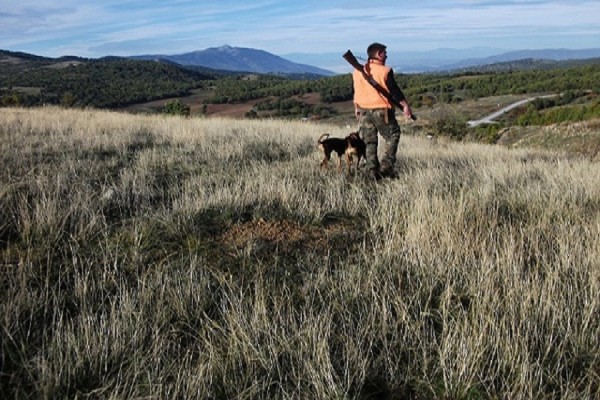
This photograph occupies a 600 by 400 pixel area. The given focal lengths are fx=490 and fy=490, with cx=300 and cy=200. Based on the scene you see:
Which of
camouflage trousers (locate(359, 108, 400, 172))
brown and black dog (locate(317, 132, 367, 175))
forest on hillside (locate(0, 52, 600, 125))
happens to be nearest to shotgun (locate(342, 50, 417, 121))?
camouflage trousers (locate(359, 108, 400, 172))

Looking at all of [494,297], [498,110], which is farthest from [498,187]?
[498,110]

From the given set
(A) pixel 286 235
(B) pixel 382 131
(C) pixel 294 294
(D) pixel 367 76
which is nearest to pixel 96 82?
(B) pixel 382 131

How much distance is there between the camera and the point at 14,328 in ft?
8.13

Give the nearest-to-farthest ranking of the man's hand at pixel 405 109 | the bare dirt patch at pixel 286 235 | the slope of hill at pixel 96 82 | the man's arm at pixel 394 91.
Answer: the bare dirt patch at pixel 286 235 → the man's hand at pixel 405 109 → the man's arm at pixel 394 91 → the slope of hill at pixel 96 82

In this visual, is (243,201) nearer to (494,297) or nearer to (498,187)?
(494,297)

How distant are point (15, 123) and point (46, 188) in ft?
23.7

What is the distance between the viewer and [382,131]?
24.0 feet

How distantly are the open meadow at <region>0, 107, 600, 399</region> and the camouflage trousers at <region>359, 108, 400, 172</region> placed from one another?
1.54m

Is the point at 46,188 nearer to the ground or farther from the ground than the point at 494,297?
farther from the ground

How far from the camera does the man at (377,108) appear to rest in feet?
22.6

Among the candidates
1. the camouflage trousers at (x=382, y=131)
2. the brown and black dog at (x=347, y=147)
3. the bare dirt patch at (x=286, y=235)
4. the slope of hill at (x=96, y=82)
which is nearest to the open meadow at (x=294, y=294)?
the bare dirt patch at (x=286, y=235)

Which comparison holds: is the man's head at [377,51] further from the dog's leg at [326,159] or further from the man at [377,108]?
the dog's leg at [326,159]

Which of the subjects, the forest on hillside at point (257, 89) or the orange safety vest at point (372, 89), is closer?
the orange safety vest at point (372, 89)

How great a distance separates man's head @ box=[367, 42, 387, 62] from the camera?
6828 millimetres
